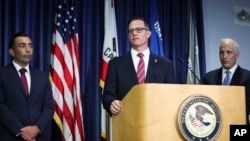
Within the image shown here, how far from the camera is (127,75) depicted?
2.59 m

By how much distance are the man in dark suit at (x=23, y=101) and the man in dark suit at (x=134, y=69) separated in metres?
0.77

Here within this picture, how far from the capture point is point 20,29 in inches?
160

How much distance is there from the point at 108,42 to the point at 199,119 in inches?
99.8

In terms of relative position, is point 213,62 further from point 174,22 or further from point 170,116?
point 170,116

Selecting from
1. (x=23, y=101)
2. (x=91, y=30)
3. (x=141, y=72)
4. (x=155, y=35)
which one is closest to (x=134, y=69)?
(x=141, y=72)

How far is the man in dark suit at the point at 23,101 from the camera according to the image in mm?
2955

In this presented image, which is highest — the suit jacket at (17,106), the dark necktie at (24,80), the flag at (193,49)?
the flag at (193,49)

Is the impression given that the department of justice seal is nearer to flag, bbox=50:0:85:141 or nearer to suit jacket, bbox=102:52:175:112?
suit jacket, bbox=102:52:175:112

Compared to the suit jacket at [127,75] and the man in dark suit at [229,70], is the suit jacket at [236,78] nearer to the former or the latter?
the man in dark suit at [229,70]

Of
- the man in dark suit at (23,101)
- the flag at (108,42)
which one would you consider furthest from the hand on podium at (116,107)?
the flag at (108,42)

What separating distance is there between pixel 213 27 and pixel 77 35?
2261mm

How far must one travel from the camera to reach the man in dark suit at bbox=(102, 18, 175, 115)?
8.44 ft

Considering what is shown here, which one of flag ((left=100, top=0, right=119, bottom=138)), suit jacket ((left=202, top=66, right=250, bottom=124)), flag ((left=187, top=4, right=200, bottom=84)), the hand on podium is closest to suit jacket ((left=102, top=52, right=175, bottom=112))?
the hand on podium

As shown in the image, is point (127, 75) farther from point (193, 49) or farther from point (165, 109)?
point (193, 49)
